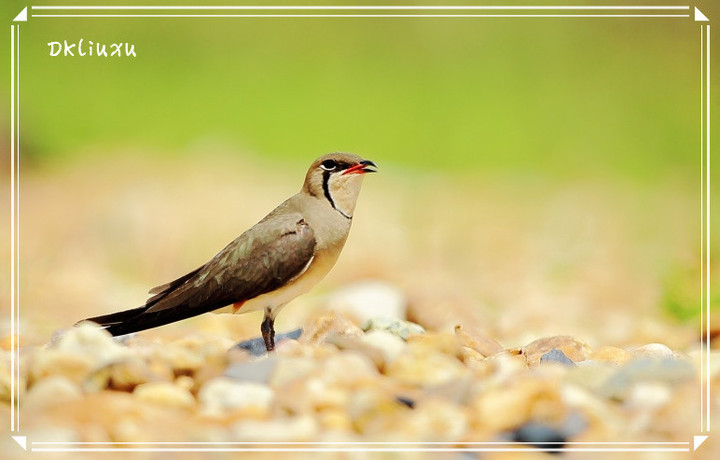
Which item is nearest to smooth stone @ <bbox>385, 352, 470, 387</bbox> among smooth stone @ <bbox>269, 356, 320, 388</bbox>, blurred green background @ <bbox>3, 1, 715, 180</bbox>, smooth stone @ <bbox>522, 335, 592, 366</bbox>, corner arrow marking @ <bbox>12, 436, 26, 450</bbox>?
smooth stone @ <bbox>269, 356, 320, 388</bbox>

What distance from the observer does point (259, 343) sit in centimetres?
419

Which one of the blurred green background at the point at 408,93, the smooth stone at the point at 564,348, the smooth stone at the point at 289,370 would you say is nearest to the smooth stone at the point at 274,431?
the smooth stone at the point at 289,370

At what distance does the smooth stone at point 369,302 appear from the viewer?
6191 mm

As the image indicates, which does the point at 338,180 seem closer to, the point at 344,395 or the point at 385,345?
the point at 385,345

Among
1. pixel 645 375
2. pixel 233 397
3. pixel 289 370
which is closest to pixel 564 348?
pixel 645 375

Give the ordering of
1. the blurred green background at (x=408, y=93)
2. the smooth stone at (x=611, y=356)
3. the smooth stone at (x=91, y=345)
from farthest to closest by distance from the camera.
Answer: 1. the blurred green background at (x=408, y=93)
2. the smooth stone at (x=611, y=356)
3. the smooth stone at (x=91, y=345)

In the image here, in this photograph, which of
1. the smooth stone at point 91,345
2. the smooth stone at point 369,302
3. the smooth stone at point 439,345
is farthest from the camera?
the smooth stone at point 369,302

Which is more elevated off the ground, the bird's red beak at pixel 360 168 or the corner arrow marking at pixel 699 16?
the corner arrow marking at pixel 699 16

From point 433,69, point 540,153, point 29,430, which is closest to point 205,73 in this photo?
point 433,69

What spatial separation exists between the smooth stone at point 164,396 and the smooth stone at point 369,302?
8.90ft

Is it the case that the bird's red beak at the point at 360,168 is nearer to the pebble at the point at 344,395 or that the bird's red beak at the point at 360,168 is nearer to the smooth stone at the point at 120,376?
the pebble at the point at 344,395

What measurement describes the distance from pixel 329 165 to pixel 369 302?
236cm

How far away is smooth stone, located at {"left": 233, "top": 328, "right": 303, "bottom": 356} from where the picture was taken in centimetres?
407

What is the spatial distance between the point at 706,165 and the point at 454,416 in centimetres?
158
